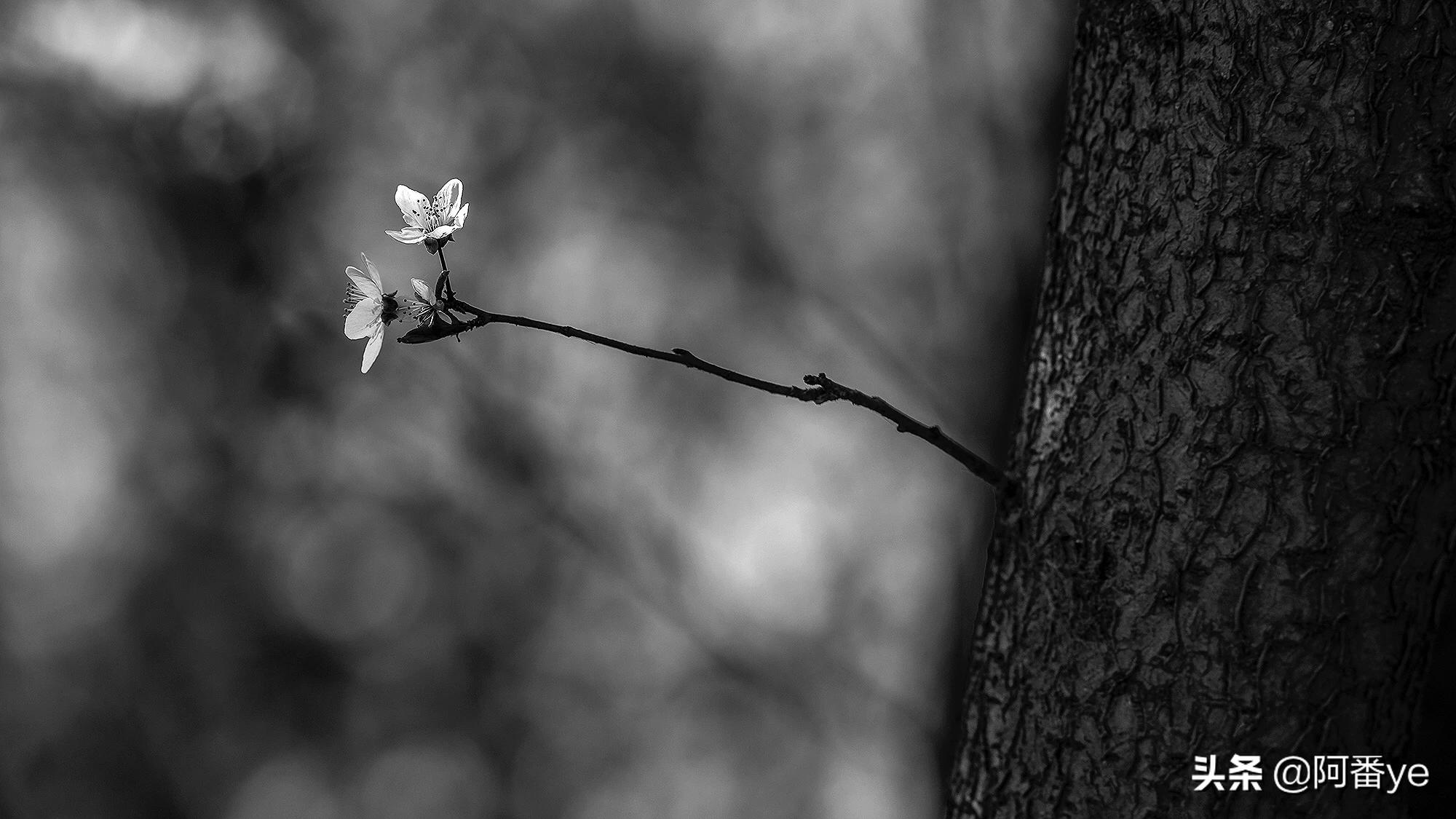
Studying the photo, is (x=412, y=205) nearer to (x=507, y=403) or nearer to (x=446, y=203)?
(x=446, y=203)

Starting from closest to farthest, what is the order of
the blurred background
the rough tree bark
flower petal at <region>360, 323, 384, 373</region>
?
the rough tree bark → flower petal at <region>360, 323, 384, 373</region> → the blurred background

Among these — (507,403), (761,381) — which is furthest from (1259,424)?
(507,403)

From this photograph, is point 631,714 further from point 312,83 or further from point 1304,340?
point 1304,340

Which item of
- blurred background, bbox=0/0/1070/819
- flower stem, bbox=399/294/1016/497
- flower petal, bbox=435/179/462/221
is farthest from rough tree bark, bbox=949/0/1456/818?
blurred background, bbox=0/0/1070/819

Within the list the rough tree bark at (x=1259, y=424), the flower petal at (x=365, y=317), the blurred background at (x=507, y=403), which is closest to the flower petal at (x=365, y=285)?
the flower petal at (x=365, y=317)

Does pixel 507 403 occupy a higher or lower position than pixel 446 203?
higher

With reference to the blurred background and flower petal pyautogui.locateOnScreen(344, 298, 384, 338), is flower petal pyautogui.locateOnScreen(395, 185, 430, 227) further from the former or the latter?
the blurred background
